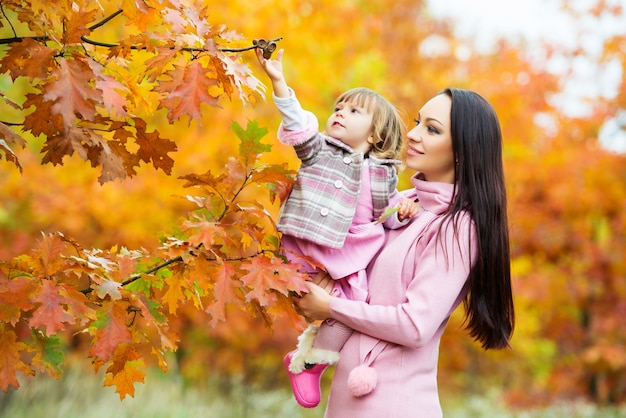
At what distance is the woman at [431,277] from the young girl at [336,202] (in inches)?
2.5

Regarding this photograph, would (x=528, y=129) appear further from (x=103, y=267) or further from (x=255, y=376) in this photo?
(x=103, y=267)

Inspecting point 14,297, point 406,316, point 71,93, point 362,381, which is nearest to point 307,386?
point 362,381

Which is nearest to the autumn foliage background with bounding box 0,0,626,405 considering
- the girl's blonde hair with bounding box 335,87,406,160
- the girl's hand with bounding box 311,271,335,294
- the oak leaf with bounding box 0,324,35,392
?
the oak leaf with bounding box 0,324,35,392

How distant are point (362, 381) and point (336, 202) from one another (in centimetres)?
57

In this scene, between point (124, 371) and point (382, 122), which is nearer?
point (124, 371)

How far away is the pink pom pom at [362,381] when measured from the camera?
2.26 meters

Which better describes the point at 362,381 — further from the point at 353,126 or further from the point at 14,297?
the point at 14,297

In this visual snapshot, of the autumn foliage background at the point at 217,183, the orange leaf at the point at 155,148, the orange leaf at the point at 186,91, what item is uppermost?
the orange leaf at the point at 186,91

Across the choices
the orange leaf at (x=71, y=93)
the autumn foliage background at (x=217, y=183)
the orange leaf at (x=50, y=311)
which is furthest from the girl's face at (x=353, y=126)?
the orange leaf at (x=50, y=311)

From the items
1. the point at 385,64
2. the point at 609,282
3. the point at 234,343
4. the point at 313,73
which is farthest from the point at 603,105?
the point at 234,343

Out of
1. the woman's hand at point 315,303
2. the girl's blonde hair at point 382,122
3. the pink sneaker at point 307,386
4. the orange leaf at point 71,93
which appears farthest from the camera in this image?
the girl's blonde hair at point 382,122

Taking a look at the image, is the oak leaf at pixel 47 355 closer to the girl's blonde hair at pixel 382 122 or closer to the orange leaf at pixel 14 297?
the orange leaf at pixel 14 297

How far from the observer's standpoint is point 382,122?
8.39 feet

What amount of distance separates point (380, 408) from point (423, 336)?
257mm
